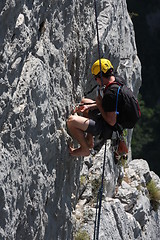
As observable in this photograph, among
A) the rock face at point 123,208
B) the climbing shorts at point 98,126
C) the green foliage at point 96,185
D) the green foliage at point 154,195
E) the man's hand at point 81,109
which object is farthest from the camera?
the green foliage at point 154,195

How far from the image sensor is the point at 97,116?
25.9 ft

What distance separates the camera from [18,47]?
6.10 metres

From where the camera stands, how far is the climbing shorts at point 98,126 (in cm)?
765

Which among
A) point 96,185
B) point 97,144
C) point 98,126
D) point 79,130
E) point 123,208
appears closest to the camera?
point 98,126

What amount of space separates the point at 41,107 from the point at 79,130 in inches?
49.3

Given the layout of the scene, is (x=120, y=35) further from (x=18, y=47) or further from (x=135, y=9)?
(x=135, y=9)

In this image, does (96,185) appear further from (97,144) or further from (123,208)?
(97,144)

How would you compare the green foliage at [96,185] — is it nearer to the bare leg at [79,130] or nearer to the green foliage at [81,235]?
the green foliage at [81,235]

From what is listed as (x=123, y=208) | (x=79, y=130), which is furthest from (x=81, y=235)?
(x=79, y=130)

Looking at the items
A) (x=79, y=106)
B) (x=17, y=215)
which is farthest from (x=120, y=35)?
(x=17, y=215)

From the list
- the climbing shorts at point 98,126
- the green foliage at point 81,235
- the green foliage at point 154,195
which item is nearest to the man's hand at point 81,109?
the climbing shorts at point 98,126

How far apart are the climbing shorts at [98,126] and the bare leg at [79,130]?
0.23 feet

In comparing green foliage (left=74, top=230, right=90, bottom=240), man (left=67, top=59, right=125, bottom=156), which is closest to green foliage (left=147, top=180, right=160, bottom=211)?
green foliage (left=74, top=230, right=90, bottom=240)

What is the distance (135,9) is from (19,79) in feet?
156
